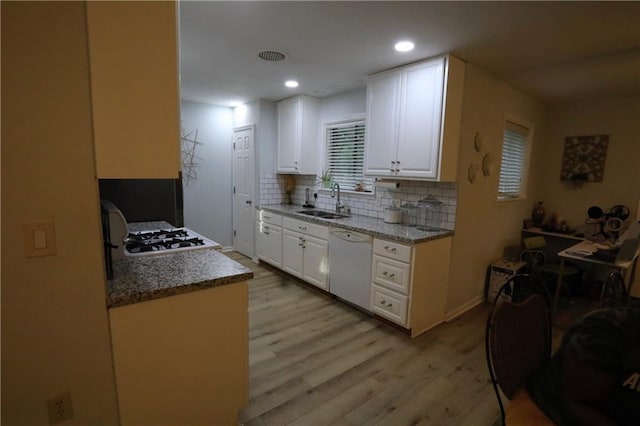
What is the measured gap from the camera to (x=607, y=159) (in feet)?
12.8

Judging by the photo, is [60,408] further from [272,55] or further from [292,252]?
[292,252]

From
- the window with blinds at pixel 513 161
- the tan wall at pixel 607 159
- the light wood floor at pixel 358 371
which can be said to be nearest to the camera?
the light wood floor at pixel 358 371

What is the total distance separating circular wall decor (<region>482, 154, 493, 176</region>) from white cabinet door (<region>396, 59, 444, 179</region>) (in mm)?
750

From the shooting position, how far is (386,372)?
2270 mm

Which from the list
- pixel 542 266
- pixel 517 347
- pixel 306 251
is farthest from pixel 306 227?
pixel 542 266

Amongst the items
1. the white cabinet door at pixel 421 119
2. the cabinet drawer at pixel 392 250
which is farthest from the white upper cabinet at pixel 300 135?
the cabinet drawer at pixel 392 250

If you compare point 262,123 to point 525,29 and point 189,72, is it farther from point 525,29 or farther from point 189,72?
point 525,29

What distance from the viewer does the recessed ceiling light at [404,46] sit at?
237 centimetres

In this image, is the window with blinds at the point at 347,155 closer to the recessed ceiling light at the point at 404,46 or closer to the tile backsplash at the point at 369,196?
the tile backsplash at the point at 369,196

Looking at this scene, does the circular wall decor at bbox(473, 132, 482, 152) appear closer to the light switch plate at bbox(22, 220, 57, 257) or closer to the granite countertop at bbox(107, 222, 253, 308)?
the granite countertop at bbox(107, 222, 253, 308)

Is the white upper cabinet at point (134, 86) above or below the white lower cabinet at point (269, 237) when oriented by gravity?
above

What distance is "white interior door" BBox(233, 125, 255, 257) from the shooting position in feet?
15.5

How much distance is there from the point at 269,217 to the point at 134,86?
322cm

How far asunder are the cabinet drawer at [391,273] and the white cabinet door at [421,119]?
2.73 ft
